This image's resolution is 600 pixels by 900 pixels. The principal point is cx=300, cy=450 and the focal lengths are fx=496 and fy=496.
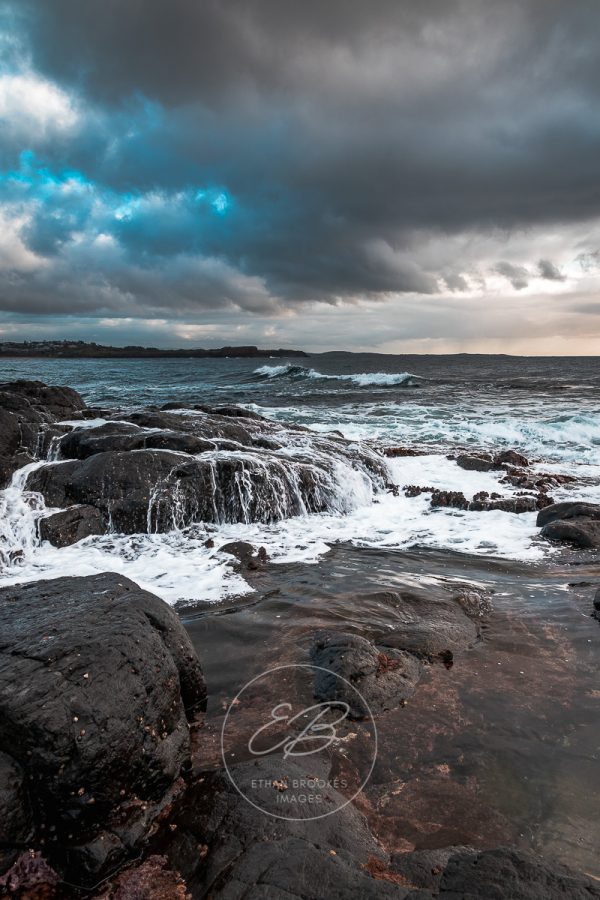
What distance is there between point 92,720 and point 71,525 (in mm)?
8010

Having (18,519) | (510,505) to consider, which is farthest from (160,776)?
(510,505)

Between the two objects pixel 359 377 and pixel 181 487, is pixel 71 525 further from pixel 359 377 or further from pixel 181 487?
pixel 359 377

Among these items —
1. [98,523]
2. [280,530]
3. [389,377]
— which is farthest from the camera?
[389,377]

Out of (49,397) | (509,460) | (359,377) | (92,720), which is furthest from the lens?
(359,377)

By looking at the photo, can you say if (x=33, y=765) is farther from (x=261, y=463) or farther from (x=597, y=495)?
(x=597, y=495)

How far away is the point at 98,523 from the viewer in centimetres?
1116

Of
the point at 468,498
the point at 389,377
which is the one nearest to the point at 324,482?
the point at 468,498

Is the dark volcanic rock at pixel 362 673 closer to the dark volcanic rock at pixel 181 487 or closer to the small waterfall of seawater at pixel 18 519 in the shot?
the dark volcanic rock at pixel 181 487

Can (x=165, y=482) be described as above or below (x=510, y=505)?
above

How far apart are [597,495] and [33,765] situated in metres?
15.6

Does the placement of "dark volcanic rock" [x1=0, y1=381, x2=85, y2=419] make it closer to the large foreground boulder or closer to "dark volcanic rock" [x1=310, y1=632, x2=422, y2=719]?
"dark volcanic rock" [x1=310, y1=632, x2=422, y2=719]

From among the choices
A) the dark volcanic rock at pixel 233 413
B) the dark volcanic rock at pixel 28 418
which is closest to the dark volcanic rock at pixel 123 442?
the dark volcanic rock at pixel 28 418

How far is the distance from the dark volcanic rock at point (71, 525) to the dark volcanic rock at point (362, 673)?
6876 mm

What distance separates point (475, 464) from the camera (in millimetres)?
17750
